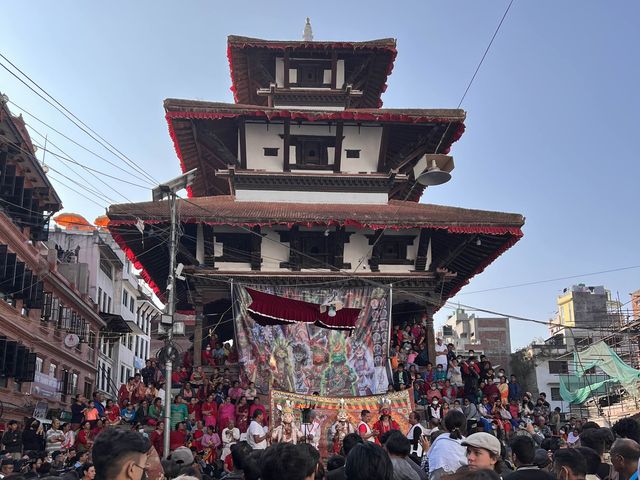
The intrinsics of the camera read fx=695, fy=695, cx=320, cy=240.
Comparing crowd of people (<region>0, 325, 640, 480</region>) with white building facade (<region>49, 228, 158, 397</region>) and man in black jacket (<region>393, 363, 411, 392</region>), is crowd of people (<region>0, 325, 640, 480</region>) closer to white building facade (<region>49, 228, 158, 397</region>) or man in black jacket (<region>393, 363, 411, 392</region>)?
man in black jacket (<region>393, 363, 411, 392</region>)

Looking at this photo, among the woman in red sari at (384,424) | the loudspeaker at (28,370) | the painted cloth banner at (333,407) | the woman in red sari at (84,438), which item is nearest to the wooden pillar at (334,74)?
the painted cloth banner at (333,407)

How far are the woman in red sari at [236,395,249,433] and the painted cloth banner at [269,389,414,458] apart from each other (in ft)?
2.52

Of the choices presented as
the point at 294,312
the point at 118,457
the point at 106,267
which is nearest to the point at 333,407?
the point at 294,312

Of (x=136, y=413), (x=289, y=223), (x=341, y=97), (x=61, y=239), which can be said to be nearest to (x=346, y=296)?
(x=289, y=223)

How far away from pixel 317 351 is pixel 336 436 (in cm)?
347

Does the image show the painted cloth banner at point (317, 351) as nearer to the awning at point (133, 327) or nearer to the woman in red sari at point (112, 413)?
the woman in red sari at point (112, 413)

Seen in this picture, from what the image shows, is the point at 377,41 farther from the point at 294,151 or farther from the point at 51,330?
the point at 51,330

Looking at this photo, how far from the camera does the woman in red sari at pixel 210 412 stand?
17.6 m

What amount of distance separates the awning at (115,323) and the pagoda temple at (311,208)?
82.1 ft

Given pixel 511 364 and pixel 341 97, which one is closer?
pixel 341 97

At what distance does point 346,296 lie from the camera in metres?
21.1

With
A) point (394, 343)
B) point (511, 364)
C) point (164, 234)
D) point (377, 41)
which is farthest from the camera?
point (511, 364)

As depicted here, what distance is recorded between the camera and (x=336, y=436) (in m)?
17.0

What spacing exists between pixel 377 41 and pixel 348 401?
13.5m
